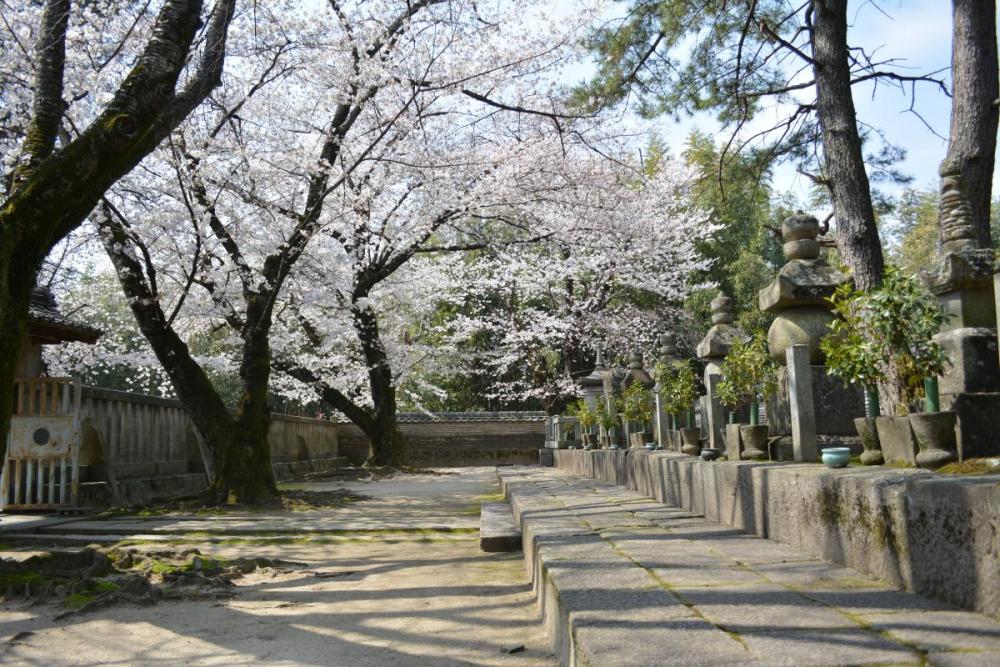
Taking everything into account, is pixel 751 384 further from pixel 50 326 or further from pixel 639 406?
pixel 50 326

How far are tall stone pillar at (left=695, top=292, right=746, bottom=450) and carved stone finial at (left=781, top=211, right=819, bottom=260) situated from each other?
33.5 inches

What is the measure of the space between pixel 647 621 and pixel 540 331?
19.7m

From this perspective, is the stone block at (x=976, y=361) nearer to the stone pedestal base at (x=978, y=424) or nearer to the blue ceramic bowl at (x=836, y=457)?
the stone pedestal base at (x=978, y=424)

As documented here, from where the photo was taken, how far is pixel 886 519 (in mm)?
2846

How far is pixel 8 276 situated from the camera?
479 cm

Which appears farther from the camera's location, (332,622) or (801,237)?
(801,237)

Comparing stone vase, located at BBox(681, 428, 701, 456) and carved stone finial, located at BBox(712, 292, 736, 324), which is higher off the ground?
carved stone finial, located at BBox(712, 292, 736, 324)

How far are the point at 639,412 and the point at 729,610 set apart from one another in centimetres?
694

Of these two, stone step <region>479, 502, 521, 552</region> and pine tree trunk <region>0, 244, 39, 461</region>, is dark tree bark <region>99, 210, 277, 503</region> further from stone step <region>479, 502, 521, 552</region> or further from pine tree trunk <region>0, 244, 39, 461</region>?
pine tree trunk <region>0, 244, 39, 461</region>

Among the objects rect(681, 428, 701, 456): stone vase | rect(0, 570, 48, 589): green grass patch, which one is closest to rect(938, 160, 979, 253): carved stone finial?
rect(681, 428, 701, 456): stone vase

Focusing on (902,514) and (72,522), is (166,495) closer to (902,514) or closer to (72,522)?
(72,522)

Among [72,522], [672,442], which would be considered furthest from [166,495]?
[672,442]

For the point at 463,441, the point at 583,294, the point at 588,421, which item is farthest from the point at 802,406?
the point at 463,441

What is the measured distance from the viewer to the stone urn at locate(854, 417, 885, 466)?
11.9 feet
